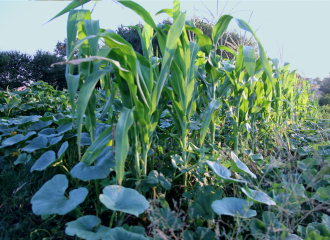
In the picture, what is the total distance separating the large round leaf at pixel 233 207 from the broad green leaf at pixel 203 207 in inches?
3.4

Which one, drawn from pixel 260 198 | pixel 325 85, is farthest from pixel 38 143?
pixel 325 85

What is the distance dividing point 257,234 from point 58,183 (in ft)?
2.94

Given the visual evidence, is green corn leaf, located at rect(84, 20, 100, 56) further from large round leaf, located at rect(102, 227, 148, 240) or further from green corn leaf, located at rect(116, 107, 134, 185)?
large round leaf, located at rect(102, 227, 148, 240)

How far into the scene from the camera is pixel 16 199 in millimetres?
1228

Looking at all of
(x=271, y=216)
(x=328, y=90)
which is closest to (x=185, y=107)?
(x=271, y=216)

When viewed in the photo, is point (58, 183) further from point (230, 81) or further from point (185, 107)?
point (230, 81)

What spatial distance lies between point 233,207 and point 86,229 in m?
0.63

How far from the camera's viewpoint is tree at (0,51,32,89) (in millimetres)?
8422

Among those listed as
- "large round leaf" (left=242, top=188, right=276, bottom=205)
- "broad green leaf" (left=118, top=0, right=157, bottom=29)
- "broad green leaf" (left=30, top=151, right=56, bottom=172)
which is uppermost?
"broad green leaf" (left=118, top=0, right=157, bottom=29)

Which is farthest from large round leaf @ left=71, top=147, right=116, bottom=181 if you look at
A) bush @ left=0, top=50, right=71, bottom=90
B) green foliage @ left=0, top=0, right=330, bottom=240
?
bush @ left=0, top=50, right=71, bottom=90

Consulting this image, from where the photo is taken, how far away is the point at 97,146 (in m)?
0.95

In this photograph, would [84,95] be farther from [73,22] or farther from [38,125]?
[38,125]

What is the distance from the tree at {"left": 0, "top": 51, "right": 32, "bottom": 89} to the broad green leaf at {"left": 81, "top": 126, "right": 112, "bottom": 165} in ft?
30.3

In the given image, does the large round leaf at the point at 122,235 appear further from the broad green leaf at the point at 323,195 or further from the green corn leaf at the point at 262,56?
the green corn leaf at the point at 262,56
